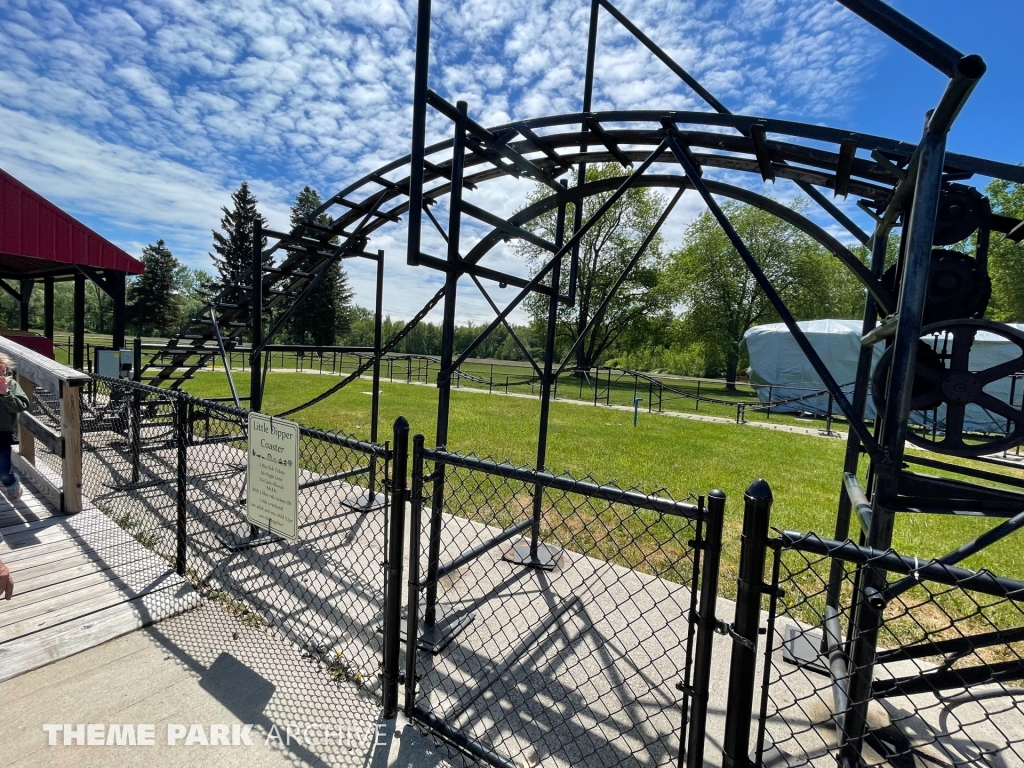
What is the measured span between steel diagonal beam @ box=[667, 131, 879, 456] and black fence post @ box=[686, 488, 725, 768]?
0.81 m

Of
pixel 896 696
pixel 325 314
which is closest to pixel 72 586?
pixel 896 696

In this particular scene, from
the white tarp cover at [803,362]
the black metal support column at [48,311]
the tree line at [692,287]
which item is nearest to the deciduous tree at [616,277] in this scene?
the tree line at [692,287]

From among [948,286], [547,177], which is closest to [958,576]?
[948,286]

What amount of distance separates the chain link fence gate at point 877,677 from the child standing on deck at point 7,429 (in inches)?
212

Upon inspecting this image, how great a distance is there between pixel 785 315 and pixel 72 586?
13.9 ft

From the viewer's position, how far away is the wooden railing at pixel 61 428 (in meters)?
3.76

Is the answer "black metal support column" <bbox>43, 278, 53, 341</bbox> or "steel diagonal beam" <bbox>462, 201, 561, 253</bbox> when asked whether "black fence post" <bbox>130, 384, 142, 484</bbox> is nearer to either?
"steel diagonal beam" <bbox>462, 201, 561, 253</bbox>

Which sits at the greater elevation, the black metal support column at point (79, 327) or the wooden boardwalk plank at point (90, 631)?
the black metal support column at point (79, 327)

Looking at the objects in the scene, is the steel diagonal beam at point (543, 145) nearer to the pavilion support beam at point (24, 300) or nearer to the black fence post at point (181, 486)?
the black fence post at point (181, 486)

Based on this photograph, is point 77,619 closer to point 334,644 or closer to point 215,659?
point 215,659

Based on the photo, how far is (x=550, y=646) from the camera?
2906 millimetres

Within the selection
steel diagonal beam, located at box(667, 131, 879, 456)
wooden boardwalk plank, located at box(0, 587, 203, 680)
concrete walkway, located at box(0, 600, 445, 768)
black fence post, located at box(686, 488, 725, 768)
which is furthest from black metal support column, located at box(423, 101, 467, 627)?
black fence post, located at box(686, 488, 725, 768)

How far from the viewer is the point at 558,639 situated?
9.77 ft

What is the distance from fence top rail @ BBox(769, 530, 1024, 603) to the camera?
1.18 m
